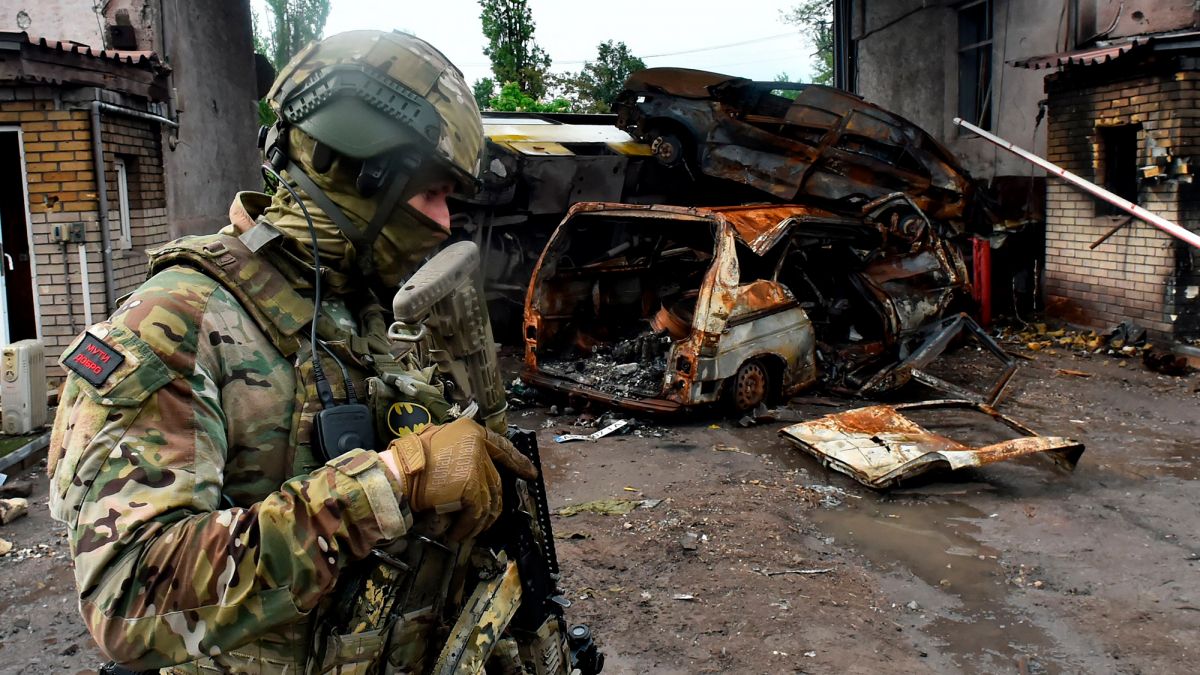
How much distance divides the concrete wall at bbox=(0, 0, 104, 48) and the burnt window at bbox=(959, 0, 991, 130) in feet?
35.4

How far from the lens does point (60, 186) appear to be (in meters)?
7.80

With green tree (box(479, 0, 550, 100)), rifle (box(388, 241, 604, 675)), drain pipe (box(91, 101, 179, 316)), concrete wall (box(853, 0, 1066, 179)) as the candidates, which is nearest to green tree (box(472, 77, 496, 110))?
green tree (box(479, 0, 550, 100))

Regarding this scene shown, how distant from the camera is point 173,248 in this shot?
1593 mm

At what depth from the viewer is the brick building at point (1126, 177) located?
8.54 meters

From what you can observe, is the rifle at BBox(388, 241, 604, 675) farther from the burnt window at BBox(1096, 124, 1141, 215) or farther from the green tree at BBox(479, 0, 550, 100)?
the green tree at BBox(479, 0, 550, 100)

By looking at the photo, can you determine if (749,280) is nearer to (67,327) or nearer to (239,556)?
(67,327)

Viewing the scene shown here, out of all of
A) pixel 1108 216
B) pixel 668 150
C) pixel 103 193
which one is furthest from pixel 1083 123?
pixel 103 193

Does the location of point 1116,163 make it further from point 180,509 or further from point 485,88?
point 485,88

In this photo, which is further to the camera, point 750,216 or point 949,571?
point 750,216

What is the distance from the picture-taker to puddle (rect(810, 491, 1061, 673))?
367cm

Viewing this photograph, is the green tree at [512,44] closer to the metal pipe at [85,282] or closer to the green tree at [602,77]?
the green tree at [602,77]

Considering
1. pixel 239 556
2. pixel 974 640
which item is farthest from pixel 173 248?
pixel 974 640

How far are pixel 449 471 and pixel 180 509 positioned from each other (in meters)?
0.39

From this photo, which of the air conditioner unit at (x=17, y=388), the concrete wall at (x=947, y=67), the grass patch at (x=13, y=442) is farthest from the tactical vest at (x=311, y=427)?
the concrete wall at (x=947, y=67)
